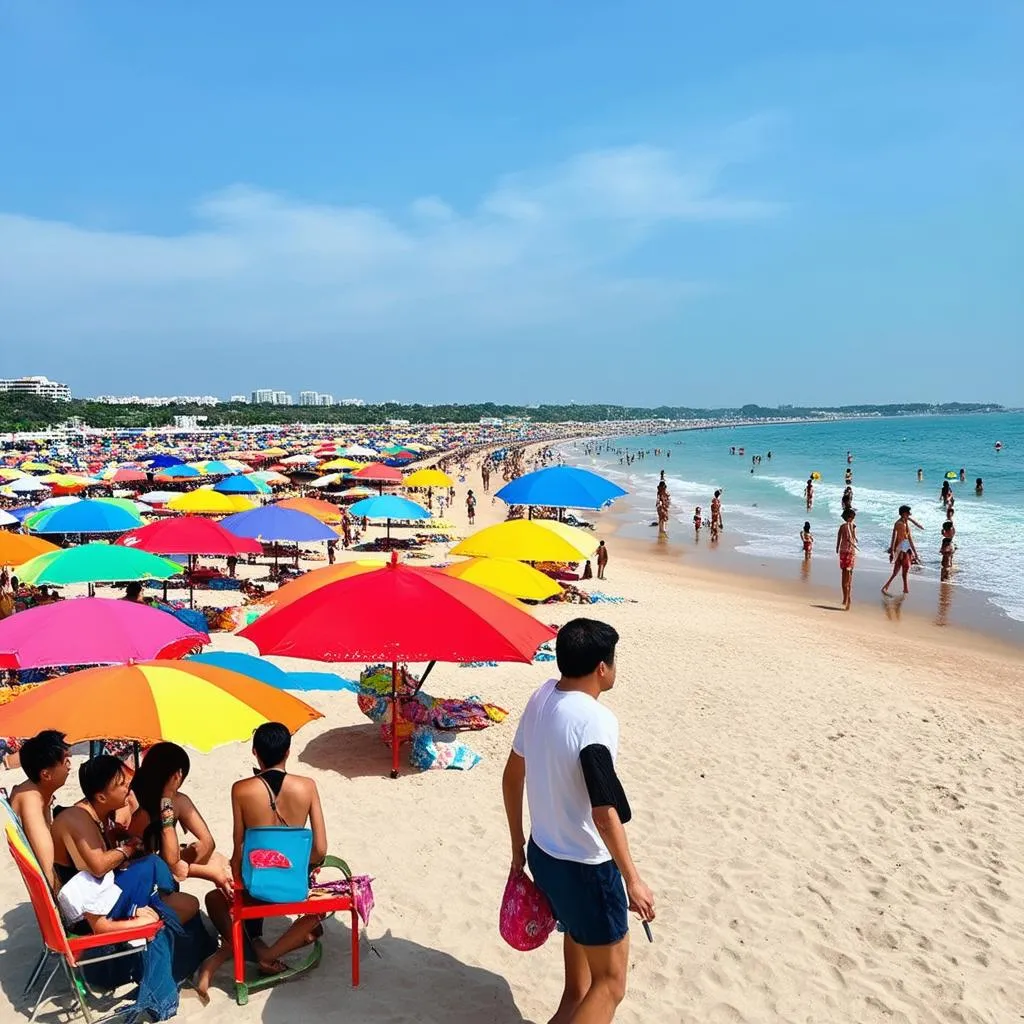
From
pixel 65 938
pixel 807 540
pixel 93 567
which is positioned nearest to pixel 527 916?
pixel 65 938

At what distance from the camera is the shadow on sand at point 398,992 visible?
346 cm

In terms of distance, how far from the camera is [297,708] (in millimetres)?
4109

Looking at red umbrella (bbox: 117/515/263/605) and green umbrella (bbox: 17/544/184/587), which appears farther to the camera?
red umbrella (bbox: 117/515/263/605)

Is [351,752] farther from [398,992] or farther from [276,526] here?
[276,526]

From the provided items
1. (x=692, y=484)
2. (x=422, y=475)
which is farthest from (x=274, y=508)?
(x=692, y=484)

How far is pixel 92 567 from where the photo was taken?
301 inches

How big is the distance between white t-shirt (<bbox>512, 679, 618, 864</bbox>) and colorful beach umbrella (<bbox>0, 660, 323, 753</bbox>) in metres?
1.56

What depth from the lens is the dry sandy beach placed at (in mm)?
3680

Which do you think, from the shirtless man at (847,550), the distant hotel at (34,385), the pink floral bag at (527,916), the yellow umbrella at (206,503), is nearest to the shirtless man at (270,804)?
the pink floral bag at (527,916)

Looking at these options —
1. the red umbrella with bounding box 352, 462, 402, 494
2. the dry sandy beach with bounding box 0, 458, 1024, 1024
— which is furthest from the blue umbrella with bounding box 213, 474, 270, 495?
the dry sandy beach with bounding box 0, 458, 1024, 1024

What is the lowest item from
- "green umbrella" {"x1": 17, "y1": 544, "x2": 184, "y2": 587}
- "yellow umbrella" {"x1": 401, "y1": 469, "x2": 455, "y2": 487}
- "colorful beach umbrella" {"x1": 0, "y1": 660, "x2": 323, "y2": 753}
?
"yellow umbrella" {"x1": 401, "y1": 469, "x2": 455, "y2": 487}

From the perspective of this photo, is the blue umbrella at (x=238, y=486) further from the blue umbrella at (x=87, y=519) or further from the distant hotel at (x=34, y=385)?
the distant hotel at (x=34, y=385)

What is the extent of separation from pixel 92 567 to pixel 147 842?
4.85 m

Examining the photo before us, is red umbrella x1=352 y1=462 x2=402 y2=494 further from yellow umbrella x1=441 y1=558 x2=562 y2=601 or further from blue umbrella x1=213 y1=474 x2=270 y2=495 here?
yellow umbrella x1=441 y1=558 x2=562 y2=601
